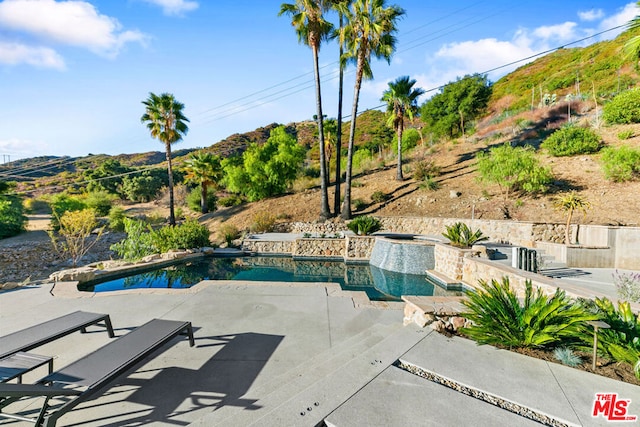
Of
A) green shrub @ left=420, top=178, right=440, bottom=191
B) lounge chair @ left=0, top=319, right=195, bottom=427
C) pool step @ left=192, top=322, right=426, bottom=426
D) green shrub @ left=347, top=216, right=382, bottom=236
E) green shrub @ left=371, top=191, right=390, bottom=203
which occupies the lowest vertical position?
pool step @ left=192, top=322, right=426, bottom=426

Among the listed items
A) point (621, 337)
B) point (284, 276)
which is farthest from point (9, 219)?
point (621, 337)

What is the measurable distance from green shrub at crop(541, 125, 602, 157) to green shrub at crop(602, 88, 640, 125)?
2.76 meters

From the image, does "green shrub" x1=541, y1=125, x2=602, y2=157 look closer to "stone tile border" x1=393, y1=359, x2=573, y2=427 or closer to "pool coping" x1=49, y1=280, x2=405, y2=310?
"pool coping" x1=49, y1=280, x2=405, y2=310

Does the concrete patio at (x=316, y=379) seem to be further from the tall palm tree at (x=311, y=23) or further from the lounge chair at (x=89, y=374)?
the tall palm tree at (x=311, y=23)

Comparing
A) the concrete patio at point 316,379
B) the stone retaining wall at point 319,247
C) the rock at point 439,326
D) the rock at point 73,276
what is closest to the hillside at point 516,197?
the stone retaining wall at point 319,247

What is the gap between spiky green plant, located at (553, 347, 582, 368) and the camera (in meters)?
3.18

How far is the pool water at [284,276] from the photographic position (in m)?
9.38

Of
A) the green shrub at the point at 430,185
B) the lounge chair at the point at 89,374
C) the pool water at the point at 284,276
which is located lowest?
the pool water at the point at 284,276

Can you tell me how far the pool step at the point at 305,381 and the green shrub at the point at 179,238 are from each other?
12.4m

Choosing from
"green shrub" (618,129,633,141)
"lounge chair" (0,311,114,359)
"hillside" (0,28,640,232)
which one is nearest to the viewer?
"lounge chair" (0,311,114,359)

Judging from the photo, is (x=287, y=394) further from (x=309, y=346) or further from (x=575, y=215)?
(x=575, y=215)

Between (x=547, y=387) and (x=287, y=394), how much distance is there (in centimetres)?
243

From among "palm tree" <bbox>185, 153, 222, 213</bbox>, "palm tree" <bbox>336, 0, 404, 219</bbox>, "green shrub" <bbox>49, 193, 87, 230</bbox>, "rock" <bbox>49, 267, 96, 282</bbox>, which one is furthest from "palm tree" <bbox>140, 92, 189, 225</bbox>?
"rock" <bbox>49, 267, 96, 282</bbox>

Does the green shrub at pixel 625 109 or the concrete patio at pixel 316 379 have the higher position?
the green shrub at pixel 625 109
